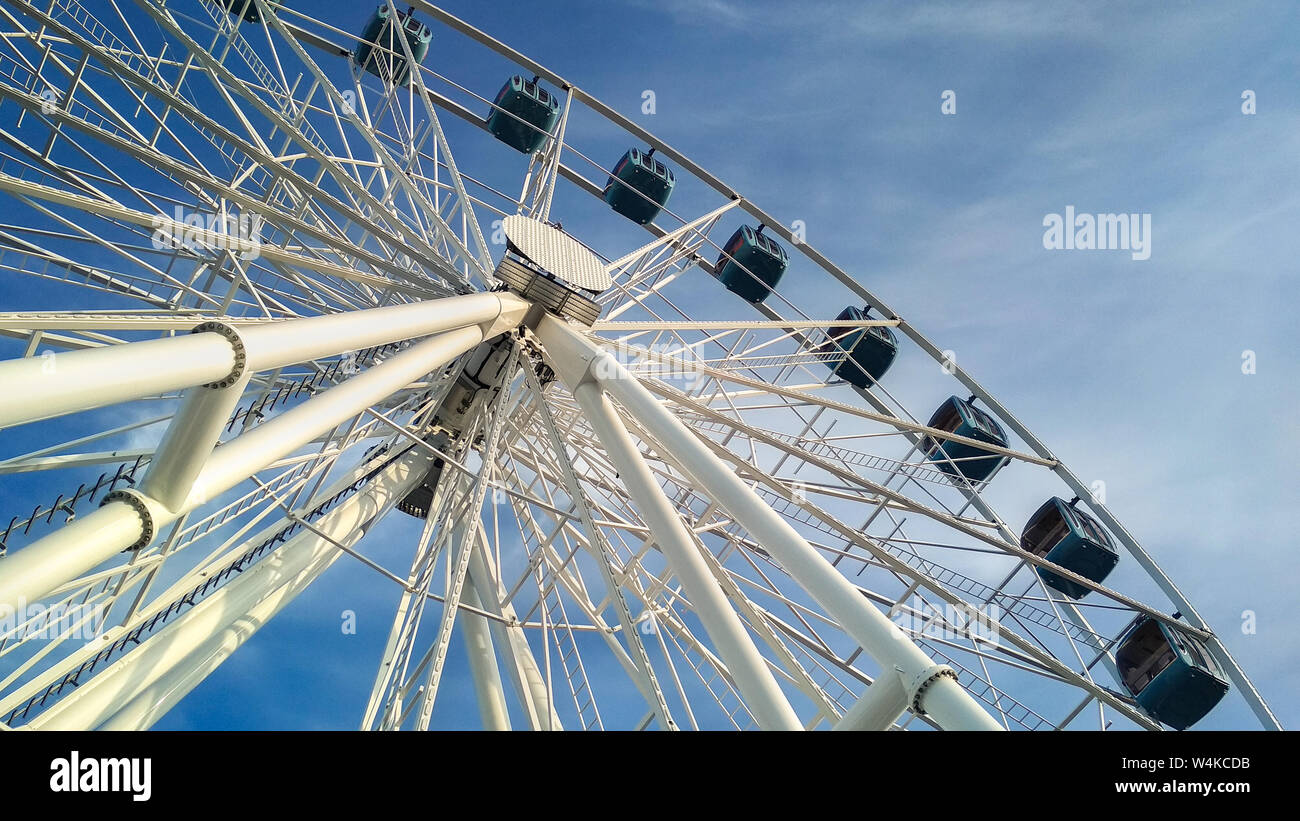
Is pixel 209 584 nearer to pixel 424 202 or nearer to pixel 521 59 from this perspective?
pixel 424 202

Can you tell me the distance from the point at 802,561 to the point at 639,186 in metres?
14.0

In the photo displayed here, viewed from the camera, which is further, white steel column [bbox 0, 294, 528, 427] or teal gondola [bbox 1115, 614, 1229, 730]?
teal gondola [bbox 1115, 614, 1229, 730]

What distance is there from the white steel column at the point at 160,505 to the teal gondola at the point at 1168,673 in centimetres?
1432

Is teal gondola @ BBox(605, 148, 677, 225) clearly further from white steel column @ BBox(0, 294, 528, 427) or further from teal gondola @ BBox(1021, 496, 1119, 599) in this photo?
white steel column @ BBox(0, 294, 528, 427)

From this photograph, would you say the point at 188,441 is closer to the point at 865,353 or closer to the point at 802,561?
the point at 802,561

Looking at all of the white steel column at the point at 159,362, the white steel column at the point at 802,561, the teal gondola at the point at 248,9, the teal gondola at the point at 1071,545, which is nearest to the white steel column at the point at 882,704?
the white steel column at the point at 802,561

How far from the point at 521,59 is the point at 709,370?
9.13 metres

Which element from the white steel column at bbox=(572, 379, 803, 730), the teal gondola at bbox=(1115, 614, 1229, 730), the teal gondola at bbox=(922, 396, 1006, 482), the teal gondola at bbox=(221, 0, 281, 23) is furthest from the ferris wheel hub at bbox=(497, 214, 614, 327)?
the teal gondola at bbox=(1115, 614, 1229, 730)

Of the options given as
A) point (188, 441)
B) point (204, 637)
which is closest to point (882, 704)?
point (188, 441)

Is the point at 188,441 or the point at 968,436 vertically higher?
the point at 968,436

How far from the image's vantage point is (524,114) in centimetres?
1845

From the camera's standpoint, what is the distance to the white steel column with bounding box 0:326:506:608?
5.04m

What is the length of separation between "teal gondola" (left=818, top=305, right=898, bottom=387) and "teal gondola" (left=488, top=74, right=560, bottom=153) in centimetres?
750

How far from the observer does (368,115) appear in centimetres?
1551
